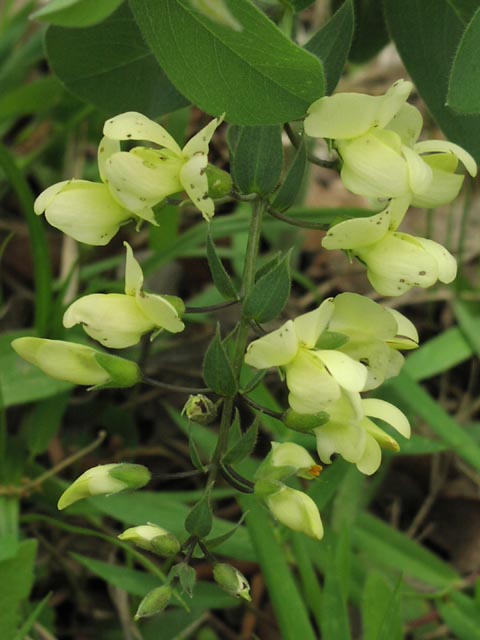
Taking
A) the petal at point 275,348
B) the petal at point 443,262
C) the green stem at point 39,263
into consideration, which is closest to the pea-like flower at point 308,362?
the petal at point 275,348

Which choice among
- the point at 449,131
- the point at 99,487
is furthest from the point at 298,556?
the point at 449,131

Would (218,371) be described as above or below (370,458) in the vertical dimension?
above

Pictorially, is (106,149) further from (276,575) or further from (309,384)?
(276,575)

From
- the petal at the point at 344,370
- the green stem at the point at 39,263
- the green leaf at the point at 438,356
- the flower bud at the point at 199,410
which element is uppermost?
the petal at the point at 344,370

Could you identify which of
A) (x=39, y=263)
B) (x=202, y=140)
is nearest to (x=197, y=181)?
(x=202, y=140)

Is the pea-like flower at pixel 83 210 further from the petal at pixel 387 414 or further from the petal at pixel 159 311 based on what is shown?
the petal at pixel 387 414
